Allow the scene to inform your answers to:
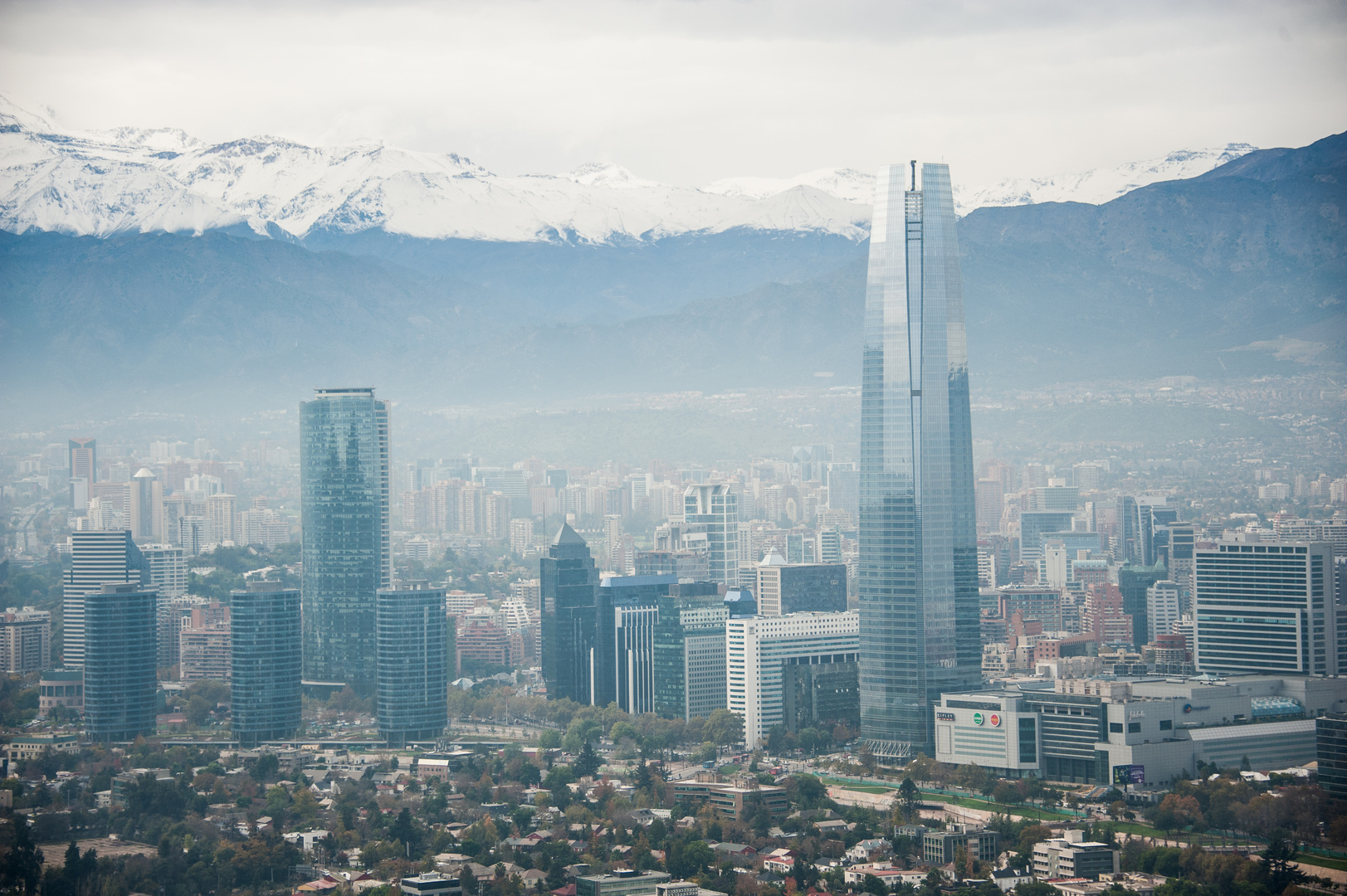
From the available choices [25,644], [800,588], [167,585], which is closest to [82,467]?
[167,585]

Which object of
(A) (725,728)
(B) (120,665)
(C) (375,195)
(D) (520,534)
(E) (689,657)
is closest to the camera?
(A) (725,728)

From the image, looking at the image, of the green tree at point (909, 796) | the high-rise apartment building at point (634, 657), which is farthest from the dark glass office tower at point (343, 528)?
the green tree at point (909, 796)

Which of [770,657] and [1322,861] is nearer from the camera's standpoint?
[1322,861]

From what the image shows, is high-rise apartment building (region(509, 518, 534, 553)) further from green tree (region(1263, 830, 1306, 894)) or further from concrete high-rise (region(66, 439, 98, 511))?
green tree (region(1263, 830, 1306, 894))

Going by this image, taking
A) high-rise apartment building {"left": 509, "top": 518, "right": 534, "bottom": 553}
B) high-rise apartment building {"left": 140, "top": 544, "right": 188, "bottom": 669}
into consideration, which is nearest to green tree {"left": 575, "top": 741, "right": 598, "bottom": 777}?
high-rise apartment building {"left": 140, "top": 544, "right": 188, "bottom": 669}

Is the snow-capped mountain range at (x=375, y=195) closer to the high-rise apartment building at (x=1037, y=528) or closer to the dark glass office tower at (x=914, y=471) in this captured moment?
the high-rise apartment building at (x=1037, y=528)

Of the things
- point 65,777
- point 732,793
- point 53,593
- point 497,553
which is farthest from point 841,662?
point 497,553

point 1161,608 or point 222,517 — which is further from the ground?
point 222,517

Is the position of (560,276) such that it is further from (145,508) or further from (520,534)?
(145,508)

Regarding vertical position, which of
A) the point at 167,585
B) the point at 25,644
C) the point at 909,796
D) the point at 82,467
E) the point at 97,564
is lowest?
the point at 909,796
